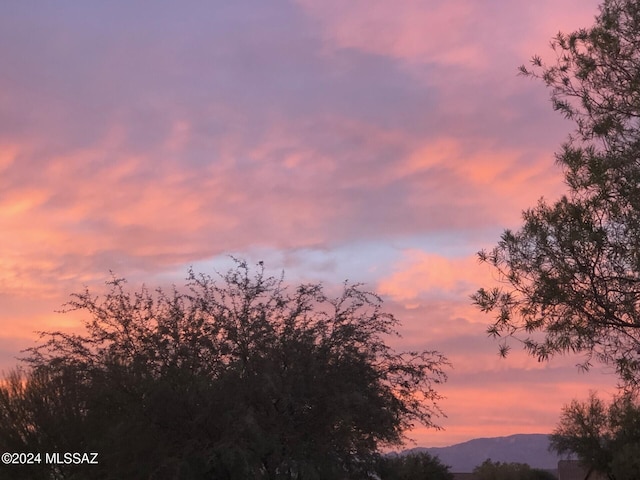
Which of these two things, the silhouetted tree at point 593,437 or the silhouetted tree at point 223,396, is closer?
the silhouetted tree at point 223,396

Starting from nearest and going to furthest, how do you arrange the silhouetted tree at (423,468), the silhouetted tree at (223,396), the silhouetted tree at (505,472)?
1. the silhouetted tree at (223,396)
2. the silhouetted tree at (423,468)
3. the silhouetted tree at (505,472)

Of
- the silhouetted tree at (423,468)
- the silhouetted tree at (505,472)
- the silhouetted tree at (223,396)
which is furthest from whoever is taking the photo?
the silhouetted tree at (505,472)

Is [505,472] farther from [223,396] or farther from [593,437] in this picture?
[223,396]

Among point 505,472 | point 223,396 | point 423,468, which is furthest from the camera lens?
point 505,472

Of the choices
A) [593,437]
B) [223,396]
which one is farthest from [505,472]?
[223,396]

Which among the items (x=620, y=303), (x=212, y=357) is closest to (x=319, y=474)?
(x=212, y=357)

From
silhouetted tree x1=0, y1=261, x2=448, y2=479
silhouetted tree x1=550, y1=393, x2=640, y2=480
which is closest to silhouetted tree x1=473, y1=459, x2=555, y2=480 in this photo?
silhouetted tree x1=550, y1=393, x2=640, y2=480

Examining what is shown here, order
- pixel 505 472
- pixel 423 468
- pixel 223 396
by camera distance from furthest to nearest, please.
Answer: pixel 505 472 < pixel 423 468 < pixel 223 396

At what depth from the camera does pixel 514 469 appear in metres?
88.9

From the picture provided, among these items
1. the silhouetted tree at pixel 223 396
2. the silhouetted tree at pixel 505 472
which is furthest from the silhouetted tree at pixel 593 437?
the silhouetted tree at pixel 223 396

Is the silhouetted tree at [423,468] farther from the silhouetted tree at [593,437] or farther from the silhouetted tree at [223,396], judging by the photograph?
the silhouetted tree at [223,396]

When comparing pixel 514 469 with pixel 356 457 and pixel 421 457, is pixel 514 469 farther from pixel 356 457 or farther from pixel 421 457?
pixel 356 457

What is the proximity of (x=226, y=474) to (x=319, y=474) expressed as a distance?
2.69 m

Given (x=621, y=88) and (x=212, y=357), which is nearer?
(x=621, y=88)
